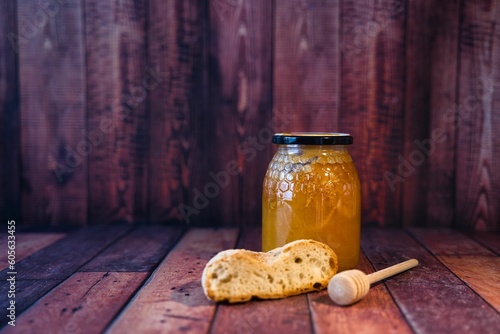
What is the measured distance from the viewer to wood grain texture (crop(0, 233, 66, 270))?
1.18m

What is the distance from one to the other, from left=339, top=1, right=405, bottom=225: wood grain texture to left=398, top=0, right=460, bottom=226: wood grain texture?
0.09 feet

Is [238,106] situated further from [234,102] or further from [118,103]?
[118,103]

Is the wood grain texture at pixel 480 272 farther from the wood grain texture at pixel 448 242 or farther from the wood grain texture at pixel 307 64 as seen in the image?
the wood grain texture at pixel 307 64

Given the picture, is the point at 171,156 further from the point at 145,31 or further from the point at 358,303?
the point at 358,303

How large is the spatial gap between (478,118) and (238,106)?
27.5 inches

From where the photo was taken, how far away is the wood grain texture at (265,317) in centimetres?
76

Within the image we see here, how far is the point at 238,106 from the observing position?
147cm

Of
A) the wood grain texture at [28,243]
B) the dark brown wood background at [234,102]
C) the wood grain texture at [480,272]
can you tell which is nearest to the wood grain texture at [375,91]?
the dark brown wood background at [234,102]

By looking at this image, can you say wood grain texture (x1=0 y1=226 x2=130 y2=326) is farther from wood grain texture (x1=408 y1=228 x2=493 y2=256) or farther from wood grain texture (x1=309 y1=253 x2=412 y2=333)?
wood grain texture (x1=408 y1=228 x2=493 y2=256)

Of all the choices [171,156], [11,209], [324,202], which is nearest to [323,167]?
[324,202]

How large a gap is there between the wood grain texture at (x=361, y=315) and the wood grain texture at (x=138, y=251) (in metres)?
0.41

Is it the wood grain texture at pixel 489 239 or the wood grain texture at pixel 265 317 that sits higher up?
the wood grain texture at pixel 265 317

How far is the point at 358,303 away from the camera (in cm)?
87

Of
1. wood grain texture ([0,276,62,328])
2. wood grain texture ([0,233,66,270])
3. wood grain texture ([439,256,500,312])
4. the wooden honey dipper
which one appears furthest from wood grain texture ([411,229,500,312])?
wood grain texture ([0,233,66,270])
